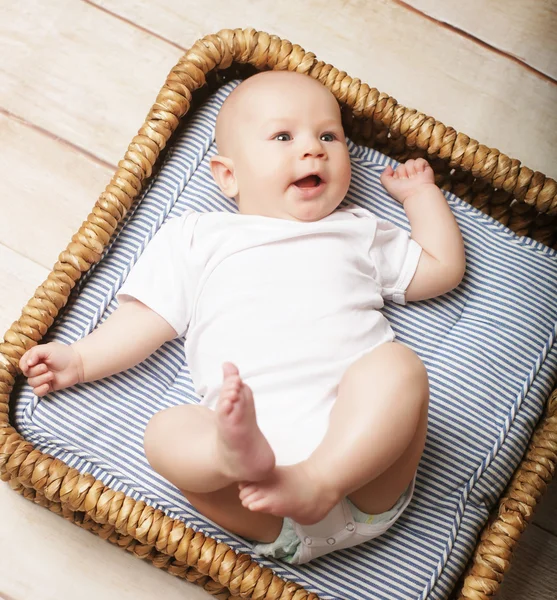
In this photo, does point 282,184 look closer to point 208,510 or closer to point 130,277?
point 130,277

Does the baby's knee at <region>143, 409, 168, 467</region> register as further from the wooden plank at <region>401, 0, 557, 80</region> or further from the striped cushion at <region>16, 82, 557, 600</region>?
the wooden plank at <region>401, 0, 557, 80</region>

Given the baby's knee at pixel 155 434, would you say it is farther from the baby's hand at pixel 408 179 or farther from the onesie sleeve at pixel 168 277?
the baby's hand at pixel 408 179

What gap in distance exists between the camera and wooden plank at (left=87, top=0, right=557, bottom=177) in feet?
4.48

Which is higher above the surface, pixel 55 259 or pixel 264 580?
pixel 55 259

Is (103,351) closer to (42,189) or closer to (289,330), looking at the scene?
(289,330)

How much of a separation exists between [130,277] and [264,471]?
0.40 metres

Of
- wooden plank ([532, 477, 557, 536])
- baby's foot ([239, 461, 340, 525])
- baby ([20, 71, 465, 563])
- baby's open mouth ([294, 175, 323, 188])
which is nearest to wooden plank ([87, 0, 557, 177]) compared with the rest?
baby ([20, 71, 465, 563])

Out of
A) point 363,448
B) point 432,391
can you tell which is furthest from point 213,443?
point 432,391

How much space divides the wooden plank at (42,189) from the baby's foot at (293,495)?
0.62m

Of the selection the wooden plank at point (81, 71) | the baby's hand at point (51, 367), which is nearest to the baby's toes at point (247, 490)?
the baby's hand at point (51, 367)

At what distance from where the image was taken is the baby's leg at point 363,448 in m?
0.79

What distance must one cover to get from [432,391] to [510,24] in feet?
2.64

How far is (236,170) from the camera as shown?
3.44 feet

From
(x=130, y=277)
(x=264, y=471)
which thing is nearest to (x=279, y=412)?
(x=264, y=471)
